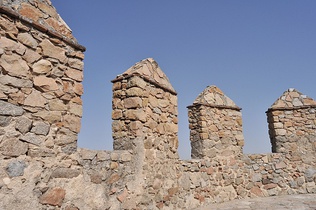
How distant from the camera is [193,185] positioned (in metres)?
5.89

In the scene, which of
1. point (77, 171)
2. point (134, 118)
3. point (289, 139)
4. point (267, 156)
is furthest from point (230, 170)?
point (77, 171)

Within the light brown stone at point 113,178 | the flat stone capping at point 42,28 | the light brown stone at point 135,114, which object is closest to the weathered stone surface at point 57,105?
the flat stone capping at point 42,28

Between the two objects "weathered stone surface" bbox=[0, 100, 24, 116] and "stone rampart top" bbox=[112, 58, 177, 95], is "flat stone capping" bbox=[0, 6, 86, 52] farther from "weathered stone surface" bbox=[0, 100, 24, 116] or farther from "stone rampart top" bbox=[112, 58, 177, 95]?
"stone rampart top" bbox=[112, 58, 177, 95]

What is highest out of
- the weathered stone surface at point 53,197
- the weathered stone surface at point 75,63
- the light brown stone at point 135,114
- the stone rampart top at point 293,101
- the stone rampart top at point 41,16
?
the stone rampart top at point 293,101

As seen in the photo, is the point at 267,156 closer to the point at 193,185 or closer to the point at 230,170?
the point at 230,170

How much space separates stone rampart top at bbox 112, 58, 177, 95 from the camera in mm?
4625

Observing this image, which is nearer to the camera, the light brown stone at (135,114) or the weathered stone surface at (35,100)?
the weathered stone surface at (35,100)

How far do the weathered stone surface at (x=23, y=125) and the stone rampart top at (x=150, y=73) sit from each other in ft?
6.53

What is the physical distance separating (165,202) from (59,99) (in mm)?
2676

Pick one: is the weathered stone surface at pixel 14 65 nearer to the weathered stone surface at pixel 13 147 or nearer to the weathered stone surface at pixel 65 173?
the weathered stone surface at pixel 13 147

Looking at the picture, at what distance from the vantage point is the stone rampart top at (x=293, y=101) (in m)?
8.18

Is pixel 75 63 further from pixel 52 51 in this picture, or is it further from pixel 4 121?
pixel 4 121

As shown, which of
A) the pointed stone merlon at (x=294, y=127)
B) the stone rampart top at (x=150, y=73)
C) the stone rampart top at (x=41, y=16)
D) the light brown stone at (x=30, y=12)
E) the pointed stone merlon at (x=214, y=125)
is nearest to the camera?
the stone rampart top at (x=41, y=16)

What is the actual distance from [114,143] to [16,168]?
1.88 metres
